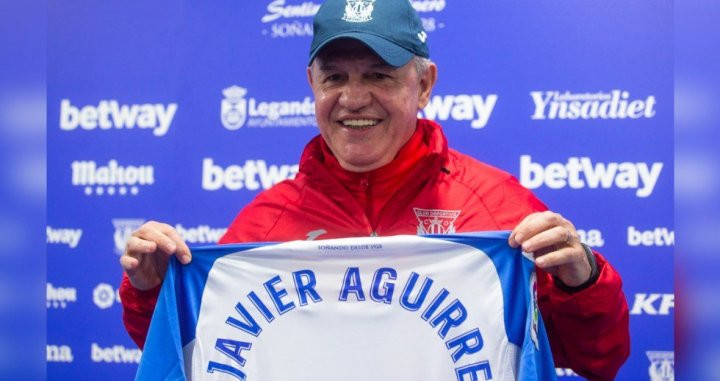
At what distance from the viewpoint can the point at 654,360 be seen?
7.07ft

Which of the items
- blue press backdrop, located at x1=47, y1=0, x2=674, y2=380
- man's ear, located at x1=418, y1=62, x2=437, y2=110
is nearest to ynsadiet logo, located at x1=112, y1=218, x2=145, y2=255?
blue press backdrop, located at x1=47, y1=0, x2=674, y2=380

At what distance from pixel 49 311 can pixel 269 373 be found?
153 cm

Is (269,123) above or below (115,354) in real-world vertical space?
above

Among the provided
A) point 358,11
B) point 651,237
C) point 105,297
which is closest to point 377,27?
point 358,11

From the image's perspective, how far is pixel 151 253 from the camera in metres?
1.33

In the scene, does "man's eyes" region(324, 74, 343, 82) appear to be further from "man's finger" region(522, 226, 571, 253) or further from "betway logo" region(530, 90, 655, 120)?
"betway logo" region(530, 90, 655, 120)

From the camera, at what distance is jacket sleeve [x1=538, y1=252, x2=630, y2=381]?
1.24 m

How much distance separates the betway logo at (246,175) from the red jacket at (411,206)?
883 millimetres

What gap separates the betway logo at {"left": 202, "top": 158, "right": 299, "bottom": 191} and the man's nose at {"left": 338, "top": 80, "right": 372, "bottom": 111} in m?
1.01

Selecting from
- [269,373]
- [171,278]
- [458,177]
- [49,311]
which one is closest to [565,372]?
[458,177]

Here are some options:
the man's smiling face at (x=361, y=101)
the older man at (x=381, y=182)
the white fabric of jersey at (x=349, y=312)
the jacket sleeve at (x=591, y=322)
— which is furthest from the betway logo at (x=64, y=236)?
the jacket sleeve at (x=591, y=322)

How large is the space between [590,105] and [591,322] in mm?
1047

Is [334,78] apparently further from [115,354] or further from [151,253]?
[115,354]

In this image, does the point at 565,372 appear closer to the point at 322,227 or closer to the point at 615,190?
the point at 615,190
